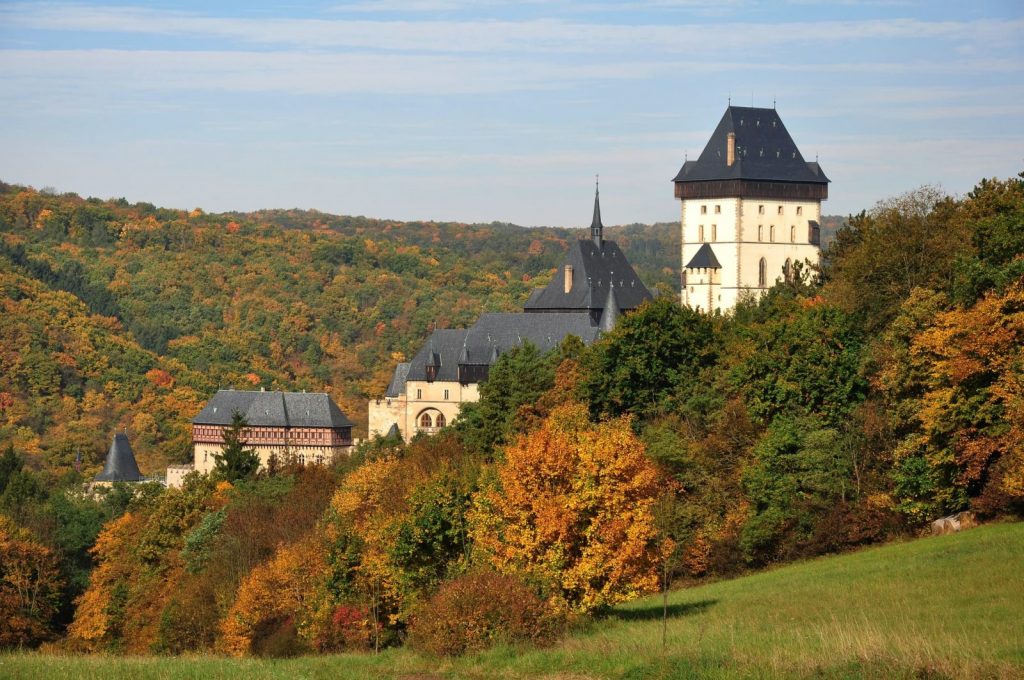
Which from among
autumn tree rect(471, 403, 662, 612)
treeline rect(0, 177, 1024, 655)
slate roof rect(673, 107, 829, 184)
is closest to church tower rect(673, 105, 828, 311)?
slate roof rect(673, 107, 829, 184)

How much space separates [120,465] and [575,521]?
76.5m

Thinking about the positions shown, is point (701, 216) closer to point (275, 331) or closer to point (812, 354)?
point (812, 354)

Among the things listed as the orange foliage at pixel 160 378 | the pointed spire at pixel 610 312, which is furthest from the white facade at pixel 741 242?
the orange foliage at pixel 160 378

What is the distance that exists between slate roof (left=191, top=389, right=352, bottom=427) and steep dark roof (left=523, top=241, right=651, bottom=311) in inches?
625

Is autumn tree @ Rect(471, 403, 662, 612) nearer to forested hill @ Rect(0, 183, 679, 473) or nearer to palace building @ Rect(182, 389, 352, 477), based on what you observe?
palace building @ Rect(182, 389, 352, 477)

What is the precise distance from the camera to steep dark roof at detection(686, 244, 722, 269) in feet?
307

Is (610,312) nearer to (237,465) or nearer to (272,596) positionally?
(237,465)

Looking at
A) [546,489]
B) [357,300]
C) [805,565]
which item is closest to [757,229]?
[805,565]

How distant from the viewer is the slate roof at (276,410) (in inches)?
4129

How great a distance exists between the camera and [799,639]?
2406cm

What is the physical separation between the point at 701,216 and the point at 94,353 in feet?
221

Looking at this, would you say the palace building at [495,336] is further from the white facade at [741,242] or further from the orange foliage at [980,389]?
the orange foliage at [980,389]

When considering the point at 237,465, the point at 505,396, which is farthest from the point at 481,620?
the point at 237,465

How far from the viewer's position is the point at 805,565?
3700 centimetres
